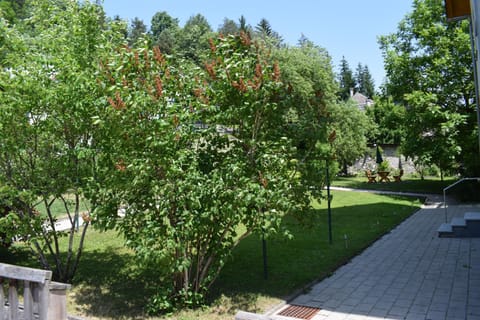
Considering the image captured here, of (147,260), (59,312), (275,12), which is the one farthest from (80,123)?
(275,12)

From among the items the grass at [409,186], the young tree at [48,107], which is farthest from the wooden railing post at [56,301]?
the grass at [409,186]

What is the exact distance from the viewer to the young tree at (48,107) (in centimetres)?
621

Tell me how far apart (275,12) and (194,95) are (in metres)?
5.55

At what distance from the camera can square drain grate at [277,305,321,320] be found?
5590 mm

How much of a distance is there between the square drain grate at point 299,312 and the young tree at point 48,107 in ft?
11.0

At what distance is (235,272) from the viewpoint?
24.9ft

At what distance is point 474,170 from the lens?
16828 mm

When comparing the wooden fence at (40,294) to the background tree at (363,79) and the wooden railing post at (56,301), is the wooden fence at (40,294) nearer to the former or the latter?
the wooden railing post at (56,301)

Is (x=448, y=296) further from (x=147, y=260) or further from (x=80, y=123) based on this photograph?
(x=80, y=123)

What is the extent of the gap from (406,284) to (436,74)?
42.9 feet

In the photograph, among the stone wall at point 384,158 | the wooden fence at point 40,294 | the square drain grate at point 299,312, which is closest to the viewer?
the wooden fence at point 40,294

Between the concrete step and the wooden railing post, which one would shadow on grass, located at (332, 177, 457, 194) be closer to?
the concrete step

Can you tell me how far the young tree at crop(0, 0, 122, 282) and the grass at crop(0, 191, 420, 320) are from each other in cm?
102

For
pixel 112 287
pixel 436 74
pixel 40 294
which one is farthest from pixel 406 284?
pixel 436 74
